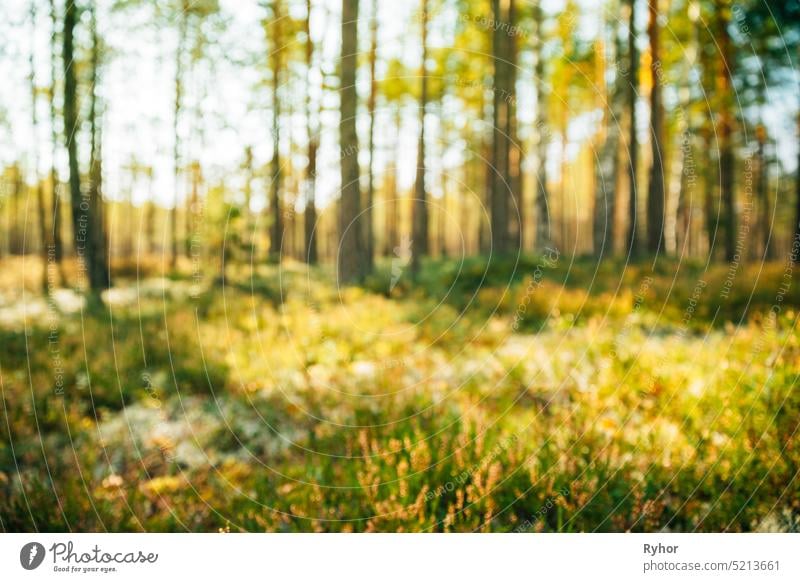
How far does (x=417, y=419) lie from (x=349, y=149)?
5654 millimetres

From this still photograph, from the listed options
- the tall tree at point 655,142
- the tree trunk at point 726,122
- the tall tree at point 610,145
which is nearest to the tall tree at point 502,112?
the tall tree at point 610,145

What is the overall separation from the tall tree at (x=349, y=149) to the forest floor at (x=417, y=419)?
2546 millimetres

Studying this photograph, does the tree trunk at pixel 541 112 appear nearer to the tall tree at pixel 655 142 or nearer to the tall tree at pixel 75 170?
the tall tree at pixel 655 142

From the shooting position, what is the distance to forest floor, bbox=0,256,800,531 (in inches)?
106

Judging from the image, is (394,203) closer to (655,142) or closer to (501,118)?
(501,118)

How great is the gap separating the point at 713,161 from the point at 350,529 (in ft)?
78.6

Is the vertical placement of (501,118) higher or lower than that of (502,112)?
lower

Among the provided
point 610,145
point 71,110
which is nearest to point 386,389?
point 71,110

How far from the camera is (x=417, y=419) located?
3623mm

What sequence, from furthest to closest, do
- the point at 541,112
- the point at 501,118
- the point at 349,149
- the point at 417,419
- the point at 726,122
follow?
the point at 541,112 → the point at 501,118 → the point at 726,122 → the point at 349,149 → the point at 417,419

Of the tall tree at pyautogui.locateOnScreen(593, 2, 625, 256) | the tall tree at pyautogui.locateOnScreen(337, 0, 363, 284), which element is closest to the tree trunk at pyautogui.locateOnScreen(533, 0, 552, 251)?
the tall tree at pyautogui.locateOnScreen(593, 2, 625, 256)

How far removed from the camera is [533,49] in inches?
657

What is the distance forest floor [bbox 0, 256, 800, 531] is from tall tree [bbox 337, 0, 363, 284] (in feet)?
8.35

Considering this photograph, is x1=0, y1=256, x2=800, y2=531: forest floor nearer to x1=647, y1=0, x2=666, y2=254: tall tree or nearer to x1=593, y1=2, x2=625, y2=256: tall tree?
x1=647, y1=0, x2=666, y2=254: tall tree
